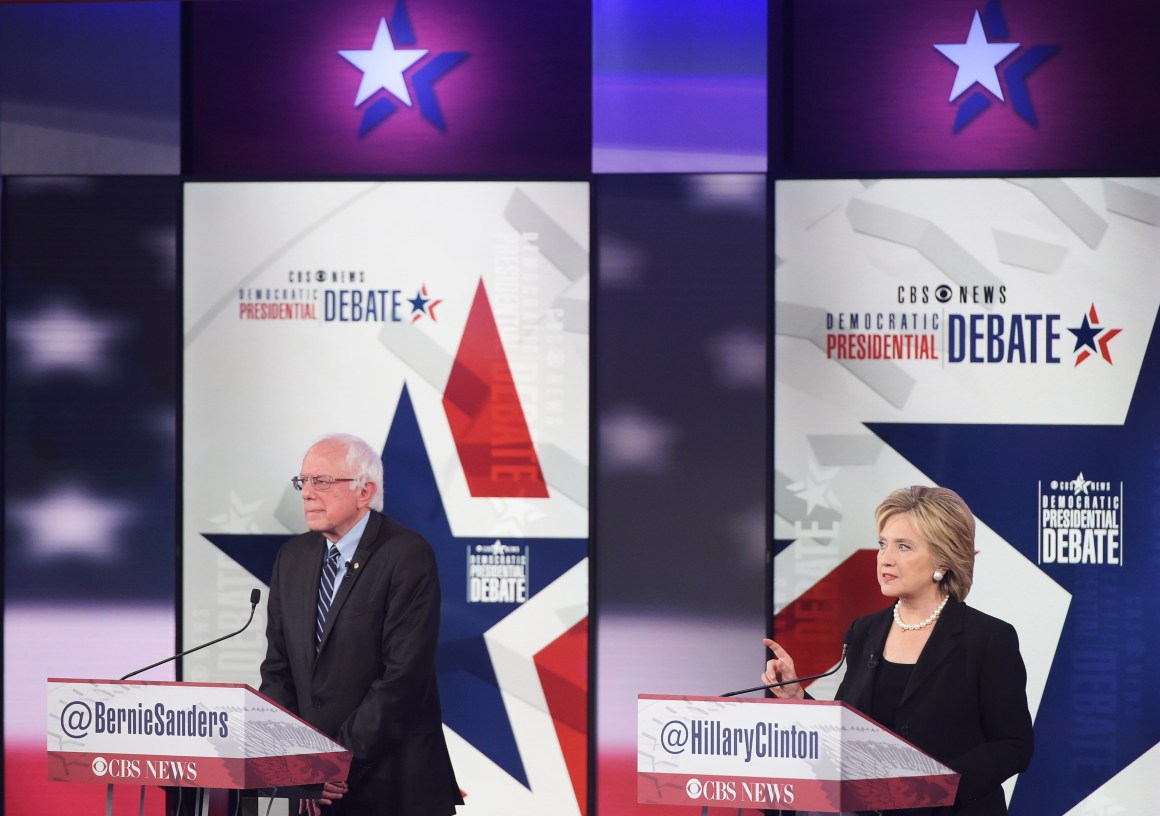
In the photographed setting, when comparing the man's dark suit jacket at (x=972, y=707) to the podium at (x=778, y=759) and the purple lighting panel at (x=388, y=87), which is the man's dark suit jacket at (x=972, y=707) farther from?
the purple lighting panel at (x=388, y=87)

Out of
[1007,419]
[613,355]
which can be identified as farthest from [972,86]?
[613,355]

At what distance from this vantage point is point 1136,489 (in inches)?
179

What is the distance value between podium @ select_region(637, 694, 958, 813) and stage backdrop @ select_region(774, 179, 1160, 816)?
2.01 m

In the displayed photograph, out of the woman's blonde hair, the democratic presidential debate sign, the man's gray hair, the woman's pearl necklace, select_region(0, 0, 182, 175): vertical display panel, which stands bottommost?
the democratic presidential debate sign

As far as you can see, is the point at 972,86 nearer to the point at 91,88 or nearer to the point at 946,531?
the point at 946,531

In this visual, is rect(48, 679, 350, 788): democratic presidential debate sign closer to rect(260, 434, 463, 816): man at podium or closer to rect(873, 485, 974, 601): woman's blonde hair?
rect(260, 434, 463, 816): man at podium

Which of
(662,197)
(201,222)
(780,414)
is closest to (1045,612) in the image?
(780,414)

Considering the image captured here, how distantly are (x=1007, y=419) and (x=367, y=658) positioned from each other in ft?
8.19

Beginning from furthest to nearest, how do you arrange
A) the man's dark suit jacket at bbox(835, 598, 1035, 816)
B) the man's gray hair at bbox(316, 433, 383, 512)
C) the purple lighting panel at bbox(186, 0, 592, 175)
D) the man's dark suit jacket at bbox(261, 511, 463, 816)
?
the purple lighting panel at bbox(186, 0, 592, 175)
the man's gray hair at bbox(316, 433, 383, 512)
the man's dark suit jacket at bbox(261, 511, 463, 816)
the man's dark suit jacket at bbox(835, 598, 1035, 816)

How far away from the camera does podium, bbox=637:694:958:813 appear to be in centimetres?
257

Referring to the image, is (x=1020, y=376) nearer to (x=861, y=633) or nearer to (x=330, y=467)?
Answer: (x=861, y=633)

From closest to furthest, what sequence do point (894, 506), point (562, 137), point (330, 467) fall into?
point (894, 506) → point (330, 467) → point (562, 137)

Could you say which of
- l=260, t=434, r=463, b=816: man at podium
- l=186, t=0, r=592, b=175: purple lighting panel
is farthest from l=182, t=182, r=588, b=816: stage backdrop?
l=260, t=434, r=463, b=816: man at podium

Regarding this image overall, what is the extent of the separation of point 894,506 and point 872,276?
5.89 ft
